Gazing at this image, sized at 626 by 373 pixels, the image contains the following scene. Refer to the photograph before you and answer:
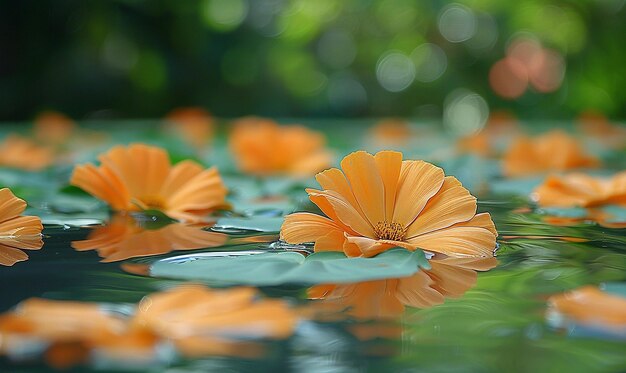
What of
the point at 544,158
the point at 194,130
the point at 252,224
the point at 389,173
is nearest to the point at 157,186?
the point at 252,224

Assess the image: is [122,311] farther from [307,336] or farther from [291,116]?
[291,116]

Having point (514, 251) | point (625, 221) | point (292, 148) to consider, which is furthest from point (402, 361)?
point (292, 148)

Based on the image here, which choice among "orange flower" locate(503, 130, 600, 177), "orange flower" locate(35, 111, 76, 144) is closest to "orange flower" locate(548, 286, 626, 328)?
"orange flower" locate(503, 130, 600, 177)

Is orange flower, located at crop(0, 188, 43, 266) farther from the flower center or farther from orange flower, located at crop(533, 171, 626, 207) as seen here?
orange flower, located at crop(533, 171, 626, 207)

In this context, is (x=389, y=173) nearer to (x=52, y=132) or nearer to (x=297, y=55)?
(x=52, y=132)

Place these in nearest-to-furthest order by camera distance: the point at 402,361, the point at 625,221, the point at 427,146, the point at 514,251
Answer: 1. the point at 402,361
2. the point at 514,251
3. the point at 625,221
4. the point at 427,146

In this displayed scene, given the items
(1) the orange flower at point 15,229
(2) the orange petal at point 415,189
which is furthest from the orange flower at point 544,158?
(1) the orange flower at point 15,229

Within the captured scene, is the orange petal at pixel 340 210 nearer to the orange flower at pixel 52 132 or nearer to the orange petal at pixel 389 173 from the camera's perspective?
the orange petal at pixel 389 173
